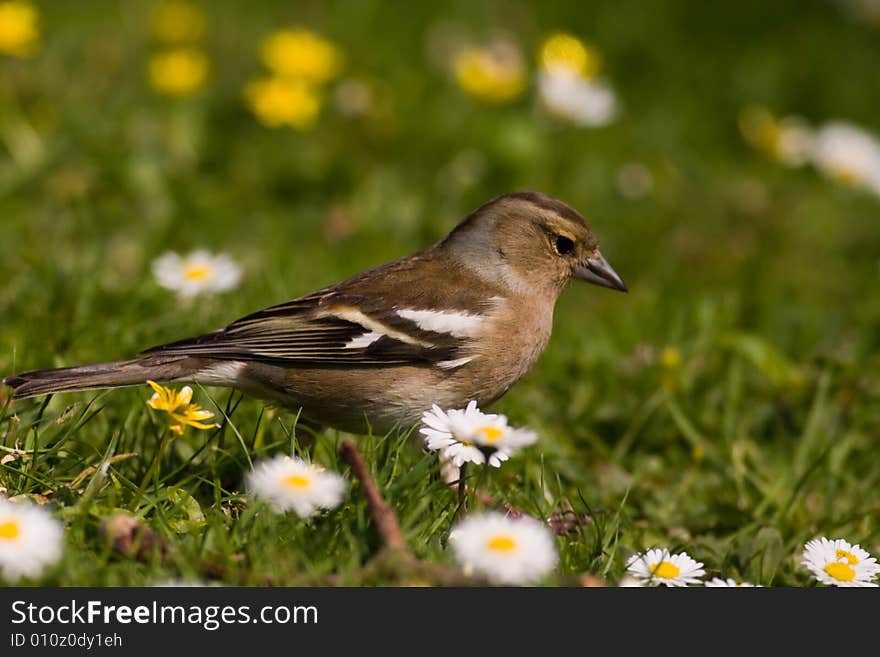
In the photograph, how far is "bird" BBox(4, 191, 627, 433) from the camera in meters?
4.52

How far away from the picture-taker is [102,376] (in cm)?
429

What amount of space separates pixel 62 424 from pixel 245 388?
0.74 meters

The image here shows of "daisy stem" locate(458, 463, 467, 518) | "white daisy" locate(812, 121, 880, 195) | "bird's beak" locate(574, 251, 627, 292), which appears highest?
"white daisy" locate(812, 121, 880, 195)

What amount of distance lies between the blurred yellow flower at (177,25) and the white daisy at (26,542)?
610 cm

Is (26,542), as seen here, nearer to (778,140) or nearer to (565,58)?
(565,58)

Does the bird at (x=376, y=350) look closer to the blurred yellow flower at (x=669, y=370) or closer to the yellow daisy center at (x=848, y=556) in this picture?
the blurred yellow flower at (x=669, y=370)

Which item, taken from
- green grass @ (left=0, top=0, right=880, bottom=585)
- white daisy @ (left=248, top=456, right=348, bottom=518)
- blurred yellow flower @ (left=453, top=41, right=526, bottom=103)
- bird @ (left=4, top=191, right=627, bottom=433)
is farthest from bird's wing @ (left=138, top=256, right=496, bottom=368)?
blurred yellow flower @ (left=453, top=41, right=526, bottom=103)

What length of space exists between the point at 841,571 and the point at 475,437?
3.84 ft

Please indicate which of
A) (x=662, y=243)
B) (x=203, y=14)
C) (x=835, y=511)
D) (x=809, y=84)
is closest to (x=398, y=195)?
(x=662, y=243)

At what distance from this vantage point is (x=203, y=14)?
981cm

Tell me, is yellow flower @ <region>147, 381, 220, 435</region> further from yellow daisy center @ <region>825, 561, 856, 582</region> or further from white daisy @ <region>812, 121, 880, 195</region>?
white daisy @ <region>812, 121, 880, 195</region>

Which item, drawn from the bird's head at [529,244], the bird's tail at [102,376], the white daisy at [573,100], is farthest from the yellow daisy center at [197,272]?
the white daisy at [573,100]

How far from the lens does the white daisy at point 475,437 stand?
12.1 ft

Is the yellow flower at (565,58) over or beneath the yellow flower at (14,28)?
over
